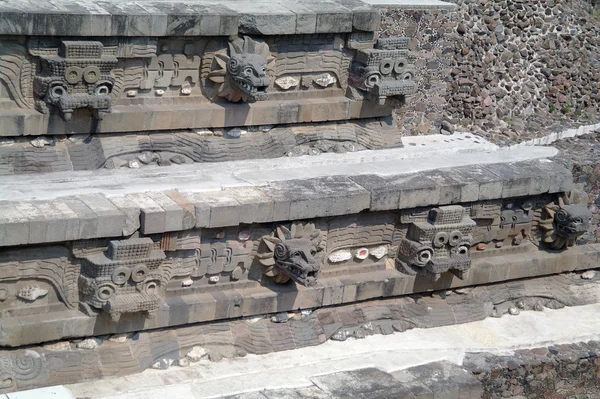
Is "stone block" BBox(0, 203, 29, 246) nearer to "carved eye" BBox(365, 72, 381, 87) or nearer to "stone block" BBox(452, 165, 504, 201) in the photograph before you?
"stone block" BBox(452, 165, 504, 201)

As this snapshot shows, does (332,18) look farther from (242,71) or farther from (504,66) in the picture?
(504,66)

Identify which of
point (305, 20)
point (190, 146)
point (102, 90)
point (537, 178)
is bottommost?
point (190, 146)

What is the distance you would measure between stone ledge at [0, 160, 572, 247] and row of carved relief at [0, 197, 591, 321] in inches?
7.5

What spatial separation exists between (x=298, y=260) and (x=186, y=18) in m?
3.10

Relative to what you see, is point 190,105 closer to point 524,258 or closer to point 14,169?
point 14,169

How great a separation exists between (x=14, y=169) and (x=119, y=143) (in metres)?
1.28

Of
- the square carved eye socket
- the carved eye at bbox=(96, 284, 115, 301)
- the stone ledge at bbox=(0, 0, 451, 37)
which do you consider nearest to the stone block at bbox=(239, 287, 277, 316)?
the carved eye at bbox=(96, 284, 115, 301)

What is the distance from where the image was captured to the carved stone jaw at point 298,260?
12.8 metres

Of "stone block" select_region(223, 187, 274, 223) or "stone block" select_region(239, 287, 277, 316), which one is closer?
"stone block" select_region(223, 187, 274, 223)

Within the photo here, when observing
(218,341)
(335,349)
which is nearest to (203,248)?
(218,341)

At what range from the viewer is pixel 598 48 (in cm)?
1944

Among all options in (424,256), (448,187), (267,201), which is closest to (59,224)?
(267,201)

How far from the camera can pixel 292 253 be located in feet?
42.1

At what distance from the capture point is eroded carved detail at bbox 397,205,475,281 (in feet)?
45.9
